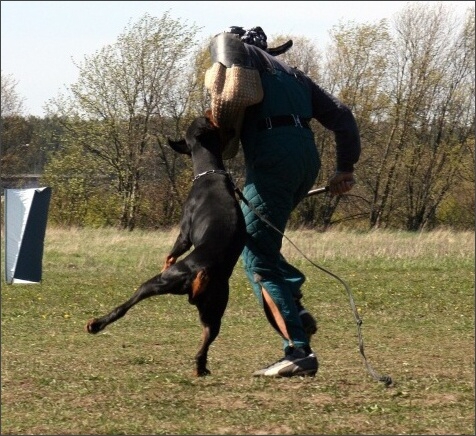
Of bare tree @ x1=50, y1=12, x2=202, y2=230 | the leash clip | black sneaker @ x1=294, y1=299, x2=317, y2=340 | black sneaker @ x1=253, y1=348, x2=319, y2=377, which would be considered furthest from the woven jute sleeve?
bare tree @ x1=50, y1=12, x2=202, y2=230

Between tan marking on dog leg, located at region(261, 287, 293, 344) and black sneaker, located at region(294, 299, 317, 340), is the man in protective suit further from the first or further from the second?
black sneaker, located at region(294, 299, 317, 340)

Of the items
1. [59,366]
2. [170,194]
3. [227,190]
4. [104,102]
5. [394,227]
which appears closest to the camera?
[227,190]

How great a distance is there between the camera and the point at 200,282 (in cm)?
533

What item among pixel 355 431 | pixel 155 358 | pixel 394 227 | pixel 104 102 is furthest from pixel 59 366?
pixel 394 227

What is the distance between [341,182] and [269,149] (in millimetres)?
621

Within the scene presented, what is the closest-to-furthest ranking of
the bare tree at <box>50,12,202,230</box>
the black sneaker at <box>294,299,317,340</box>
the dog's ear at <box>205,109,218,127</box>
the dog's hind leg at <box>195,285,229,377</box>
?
the dog's hind leg at <box>195,285,229,377</box>, the dog's ear at <box>205,109,218,127</box>, the black sneaker at <box>294,299,317,340</box>, the bare tree at <box>50,12,202,230</box>

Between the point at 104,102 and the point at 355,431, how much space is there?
2893 centimetres

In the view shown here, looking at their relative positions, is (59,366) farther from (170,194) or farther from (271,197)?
(170,194)

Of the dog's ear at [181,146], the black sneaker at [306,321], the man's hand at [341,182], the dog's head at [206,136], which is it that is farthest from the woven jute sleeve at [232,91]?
the black sneaker at [306,321]

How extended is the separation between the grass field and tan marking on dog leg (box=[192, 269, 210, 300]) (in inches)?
19.5

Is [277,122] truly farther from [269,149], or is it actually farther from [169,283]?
[169,283]

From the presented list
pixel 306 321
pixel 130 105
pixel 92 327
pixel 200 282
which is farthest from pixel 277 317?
pixel 130 105

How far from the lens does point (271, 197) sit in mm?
5707

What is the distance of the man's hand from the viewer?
19.8 feet
